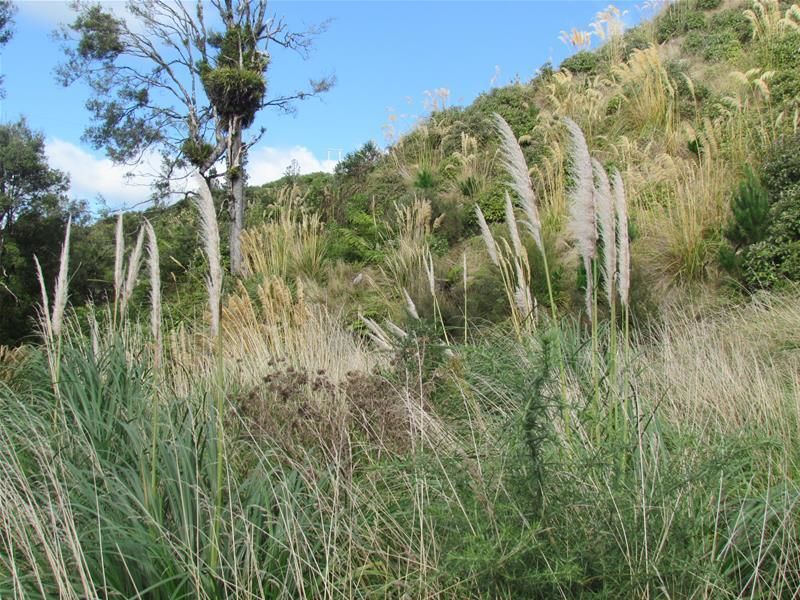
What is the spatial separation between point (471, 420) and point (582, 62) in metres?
13.7

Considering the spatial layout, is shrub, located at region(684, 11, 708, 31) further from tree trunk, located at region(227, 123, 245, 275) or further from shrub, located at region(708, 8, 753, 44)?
tree trunk, located at region(227, 123, 245, 275)

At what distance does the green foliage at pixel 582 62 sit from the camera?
49.9ft

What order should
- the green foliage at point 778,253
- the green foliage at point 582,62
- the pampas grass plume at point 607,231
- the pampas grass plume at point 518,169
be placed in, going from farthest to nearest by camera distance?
the green foliage at point 582,62
the green foliage at point 778,253
the pampas grass plume at point 518,169
the pampas grass plume at point 607,231

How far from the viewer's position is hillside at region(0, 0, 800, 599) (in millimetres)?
2117

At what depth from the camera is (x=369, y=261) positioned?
10.6 meters

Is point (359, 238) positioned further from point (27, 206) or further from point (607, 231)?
point (607, 231)

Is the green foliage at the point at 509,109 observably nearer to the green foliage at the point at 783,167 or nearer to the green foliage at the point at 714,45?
the green foliage at the point at 714,45

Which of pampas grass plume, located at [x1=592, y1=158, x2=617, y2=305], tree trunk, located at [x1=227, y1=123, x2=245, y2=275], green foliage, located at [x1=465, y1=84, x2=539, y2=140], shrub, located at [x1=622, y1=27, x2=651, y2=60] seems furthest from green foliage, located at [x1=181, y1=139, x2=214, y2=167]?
pampas grass plume, located at [x1=592, y1=158, x2=617, y2=305]

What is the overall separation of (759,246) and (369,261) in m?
5.69

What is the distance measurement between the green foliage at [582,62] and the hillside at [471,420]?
→ 5853 mm

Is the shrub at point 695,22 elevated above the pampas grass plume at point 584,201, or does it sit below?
above

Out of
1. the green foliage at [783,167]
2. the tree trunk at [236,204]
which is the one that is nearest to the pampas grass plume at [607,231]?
the green foliage at [783,167]

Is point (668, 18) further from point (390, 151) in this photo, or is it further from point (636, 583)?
point (636, 583)

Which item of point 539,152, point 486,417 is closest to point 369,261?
point 539,152
